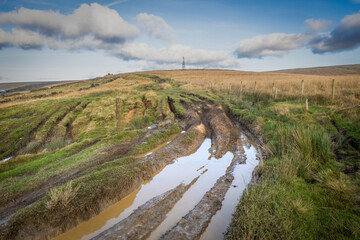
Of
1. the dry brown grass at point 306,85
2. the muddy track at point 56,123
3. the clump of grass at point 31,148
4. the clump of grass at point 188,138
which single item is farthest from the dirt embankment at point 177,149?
the muddy track at point 56,123

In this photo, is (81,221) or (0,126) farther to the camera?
(0,126)

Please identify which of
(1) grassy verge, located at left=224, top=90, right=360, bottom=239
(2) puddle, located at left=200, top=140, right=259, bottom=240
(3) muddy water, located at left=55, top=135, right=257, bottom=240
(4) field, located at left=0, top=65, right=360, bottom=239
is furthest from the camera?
(3) muddy water, located at left=55, top=135, right=257, bottom=240

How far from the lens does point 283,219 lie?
458 centimetres

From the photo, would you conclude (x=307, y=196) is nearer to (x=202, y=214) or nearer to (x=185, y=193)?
(x=202, y=214)

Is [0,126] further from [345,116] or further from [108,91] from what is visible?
[345,116]

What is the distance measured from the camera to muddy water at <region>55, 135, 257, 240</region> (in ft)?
17.6

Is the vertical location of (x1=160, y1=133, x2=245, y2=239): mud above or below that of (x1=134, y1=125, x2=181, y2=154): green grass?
below

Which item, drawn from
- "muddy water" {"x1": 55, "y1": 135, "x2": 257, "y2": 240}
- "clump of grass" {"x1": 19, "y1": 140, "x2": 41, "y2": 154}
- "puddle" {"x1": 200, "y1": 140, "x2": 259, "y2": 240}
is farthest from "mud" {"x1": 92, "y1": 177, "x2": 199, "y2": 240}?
"clump of grass" {"x1": 19, "y1": 140, "x2": 41, "y2": 154}

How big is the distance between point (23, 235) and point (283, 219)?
23.4ft

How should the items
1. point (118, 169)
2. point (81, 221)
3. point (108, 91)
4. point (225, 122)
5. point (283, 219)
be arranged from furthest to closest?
1. point (108, 91)
2. point (225, 122)
3. point (118, 169)
4. point (81, 221)
5. point (283, 219)

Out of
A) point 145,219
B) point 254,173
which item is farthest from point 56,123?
point 254,173

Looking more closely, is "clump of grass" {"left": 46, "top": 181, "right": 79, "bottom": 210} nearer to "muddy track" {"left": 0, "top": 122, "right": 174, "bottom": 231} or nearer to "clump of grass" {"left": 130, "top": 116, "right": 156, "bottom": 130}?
"muddy track" {"left": 0, "top": 122, "right": 174, "bottom": 231}

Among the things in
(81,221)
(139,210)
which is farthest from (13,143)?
(139,210)

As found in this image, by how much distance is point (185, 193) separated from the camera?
7.04 meters
